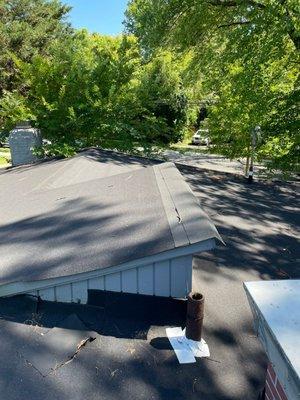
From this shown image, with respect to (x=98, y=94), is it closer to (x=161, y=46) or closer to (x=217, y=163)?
(x=161, y=46)

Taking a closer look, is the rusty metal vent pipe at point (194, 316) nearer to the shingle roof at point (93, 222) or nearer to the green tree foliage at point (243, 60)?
the shingle roof at point (93, 222)

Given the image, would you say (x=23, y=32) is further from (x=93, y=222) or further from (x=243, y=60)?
(x=93, y=222)

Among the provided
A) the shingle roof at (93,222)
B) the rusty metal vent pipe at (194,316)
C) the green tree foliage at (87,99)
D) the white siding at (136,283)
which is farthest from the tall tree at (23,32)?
the rusty metal vent pipe at (194,316)

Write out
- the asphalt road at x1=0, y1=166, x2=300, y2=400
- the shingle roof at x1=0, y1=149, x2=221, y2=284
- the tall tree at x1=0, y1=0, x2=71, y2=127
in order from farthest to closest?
the tall tree at x1=0, y1=0, x2=71, y2=127
the shingle roof at x1=0, y1=149, x2=221, y2=284
the asphalt road at x1=0, y1=166, x2=300, y2=400

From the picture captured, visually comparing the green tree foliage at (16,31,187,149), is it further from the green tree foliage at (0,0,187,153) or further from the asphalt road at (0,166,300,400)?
the asphalt road at (0,166,300,400)

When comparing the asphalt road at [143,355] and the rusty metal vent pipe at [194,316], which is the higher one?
the rusty metal vent pipe at [194,316]

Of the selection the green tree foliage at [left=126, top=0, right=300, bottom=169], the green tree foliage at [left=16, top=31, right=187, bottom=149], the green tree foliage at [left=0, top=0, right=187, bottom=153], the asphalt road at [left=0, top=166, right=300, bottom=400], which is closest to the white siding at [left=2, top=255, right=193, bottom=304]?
the asphalt road at [left=0, top=166, right=300, bottom=400]

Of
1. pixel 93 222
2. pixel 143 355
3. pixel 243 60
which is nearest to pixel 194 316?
pixel 143 355
